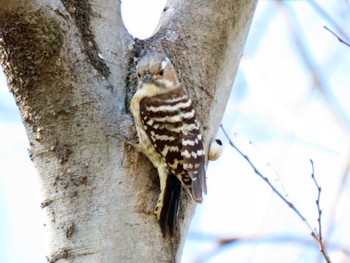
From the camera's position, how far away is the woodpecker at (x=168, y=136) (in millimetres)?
2270

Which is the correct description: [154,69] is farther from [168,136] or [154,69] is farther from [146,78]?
[168,136]

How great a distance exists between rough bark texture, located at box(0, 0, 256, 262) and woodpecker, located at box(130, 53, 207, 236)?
1.9 inches

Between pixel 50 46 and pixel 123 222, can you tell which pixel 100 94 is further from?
pixel 123 222

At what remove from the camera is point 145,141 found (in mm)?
2416

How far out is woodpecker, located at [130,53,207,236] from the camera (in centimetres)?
227

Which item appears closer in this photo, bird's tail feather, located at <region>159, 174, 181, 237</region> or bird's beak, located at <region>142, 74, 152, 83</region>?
bird's tail feather, located at <region>159, 174, 181, 237</region>

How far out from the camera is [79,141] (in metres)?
→ 2.11

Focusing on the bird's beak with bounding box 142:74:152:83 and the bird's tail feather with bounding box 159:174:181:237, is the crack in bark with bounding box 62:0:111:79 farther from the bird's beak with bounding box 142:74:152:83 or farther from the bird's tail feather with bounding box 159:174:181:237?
the bird's tail feather with bounding box 159:174:181:237

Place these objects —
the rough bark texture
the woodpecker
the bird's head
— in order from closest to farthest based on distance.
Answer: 1. the rough bark texture
2. the woodpecker
3. the bird's head

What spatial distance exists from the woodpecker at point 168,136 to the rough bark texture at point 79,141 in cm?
5

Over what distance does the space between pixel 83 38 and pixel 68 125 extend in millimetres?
401

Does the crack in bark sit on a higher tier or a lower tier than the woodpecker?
higher

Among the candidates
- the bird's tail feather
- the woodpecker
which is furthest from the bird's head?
the bird's tail feather

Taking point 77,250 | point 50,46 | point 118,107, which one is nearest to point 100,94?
point 118,107
